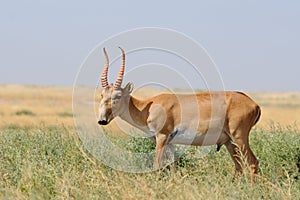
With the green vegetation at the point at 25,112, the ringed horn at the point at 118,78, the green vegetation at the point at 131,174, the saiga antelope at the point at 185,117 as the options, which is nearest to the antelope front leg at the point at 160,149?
the saiga antelope at the point at 185,117

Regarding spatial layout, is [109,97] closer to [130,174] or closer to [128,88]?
[128,88]

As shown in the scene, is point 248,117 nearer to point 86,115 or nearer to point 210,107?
point 210,107

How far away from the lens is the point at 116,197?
8.90 m

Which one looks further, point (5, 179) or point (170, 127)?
point (170, 127)

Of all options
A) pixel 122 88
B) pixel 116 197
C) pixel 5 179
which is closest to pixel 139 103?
pixel 122 88

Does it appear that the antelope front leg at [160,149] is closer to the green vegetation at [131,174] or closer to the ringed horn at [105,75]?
the green vegetation at [131,174]

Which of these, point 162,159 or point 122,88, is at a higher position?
point 122,88

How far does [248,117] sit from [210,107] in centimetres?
70

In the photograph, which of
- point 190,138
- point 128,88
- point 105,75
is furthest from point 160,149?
point 105,75

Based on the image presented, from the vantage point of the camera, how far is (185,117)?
12.8 m

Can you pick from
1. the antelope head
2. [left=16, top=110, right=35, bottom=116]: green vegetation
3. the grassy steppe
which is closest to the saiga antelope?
the antelope head

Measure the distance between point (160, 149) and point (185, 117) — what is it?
2.43ft

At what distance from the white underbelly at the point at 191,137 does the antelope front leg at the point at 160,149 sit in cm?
14

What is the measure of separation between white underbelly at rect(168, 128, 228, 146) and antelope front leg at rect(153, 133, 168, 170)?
5.4 inches
